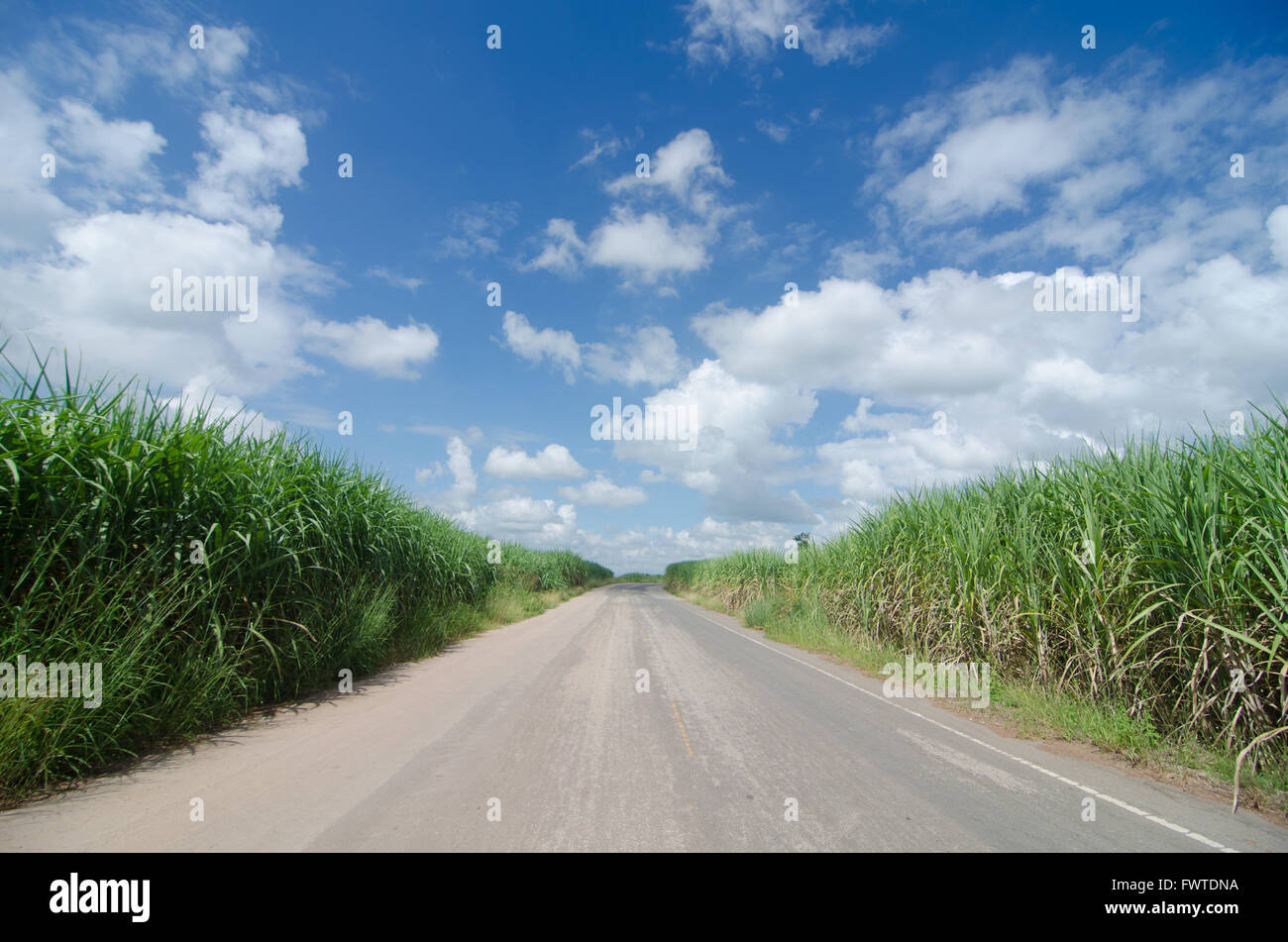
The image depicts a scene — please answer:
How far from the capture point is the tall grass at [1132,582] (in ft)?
16.8

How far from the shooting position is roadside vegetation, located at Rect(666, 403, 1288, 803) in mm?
5070

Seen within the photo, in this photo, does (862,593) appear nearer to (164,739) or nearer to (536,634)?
(536,634)

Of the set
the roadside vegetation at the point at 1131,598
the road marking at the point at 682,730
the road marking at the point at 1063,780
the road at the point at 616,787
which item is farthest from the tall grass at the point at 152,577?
the roadside vegetation at the point at 1131,598

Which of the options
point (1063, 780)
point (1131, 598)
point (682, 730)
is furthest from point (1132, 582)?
point (682, 730)

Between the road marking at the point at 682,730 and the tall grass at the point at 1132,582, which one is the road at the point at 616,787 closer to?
the road marking at the point at 682,730

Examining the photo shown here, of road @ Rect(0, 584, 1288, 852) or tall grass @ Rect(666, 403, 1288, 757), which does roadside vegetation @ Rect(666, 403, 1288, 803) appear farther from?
road @ Rect(0, 584, 1288, 852)

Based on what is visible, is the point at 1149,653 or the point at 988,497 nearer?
the point at 1149,653

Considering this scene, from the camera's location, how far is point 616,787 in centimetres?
430

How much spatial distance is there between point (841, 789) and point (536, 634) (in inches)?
445

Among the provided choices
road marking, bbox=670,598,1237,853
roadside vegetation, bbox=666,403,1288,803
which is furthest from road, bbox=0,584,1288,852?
roadside vegetation, bbox=666,403,1288,803

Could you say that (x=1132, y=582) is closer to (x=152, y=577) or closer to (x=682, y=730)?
(x=682, y=730)

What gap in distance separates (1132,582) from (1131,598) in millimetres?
554
